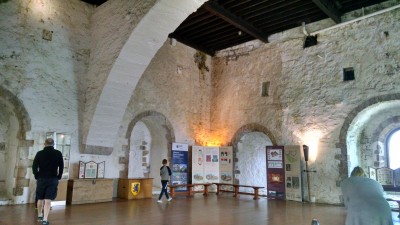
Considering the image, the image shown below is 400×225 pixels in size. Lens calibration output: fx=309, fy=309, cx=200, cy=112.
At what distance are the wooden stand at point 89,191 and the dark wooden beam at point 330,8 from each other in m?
6.48

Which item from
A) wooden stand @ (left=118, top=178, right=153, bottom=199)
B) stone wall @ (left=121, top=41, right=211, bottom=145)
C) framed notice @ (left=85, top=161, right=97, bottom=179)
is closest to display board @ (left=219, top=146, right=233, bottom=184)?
stone wall @ (left=121, top=41, right=211, bottom=145)

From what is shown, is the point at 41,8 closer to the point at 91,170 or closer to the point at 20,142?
the point at 20,142

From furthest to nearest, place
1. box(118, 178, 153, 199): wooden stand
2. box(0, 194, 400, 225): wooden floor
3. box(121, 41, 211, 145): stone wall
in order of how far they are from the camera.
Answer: box(121, 41, 211, 145): stone wall < box(118, 178, 153, 199): wooden stand < box(0, 194, 400, 225): wooden floor

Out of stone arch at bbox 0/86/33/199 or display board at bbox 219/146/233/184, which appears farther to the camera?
display board at bbox 219/146/233/184

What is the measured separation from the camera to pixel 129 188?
25.2 feet

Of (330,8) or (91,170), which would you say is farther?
(330,8)

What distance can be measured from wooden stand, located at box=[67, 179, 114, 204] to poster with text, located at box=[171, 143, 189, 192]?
232 cm

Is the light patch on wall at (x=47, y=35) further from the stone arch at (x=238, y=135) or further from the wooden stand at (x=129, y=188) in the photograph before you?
the stone arch at (x=238, y=135)

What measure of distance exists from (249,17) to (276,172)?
4.37 m

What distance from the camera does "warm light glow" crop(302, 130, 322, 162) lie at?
8.22m

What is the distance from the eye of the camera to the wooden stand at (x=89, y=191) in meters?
6.75

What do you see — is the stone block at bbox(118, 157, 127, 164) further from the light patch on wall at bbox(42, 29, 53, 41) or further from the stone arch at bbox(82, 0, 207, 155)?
the light patch on wall at bbox(42, 29, 53, 41)

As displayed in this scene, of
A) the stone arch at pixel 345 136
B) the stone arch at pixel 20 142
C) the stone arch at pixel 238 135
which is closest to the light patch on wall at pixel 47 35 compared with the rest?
the stone arch at pixel 20 142

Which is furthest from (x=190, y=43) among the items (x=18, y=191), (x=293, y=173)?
(x=18, y=191)
